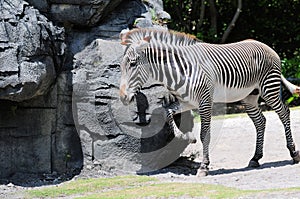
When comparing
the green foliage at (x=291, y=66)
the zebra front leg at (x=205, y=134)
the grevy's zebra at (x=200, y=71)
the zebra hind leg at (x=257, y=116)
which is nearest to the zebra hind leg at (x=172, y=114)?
the grevy's zebra at (x=200, y=71)

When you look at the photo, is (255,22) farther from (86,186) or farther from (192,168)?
(86,186)

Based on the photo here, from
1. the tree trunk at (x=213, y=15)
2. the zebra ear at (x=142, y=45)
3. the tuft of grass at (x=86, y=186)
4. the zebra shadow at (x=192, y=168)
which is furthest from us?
the tree trunk at (x=213, y=15)

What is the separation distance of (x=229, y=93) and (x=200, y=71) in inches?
28.7

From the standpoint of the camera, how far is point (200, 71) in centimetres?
909

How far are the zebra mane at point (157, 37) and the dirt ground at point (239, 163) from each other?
1934mm

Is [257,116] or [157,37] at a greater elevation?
[157,37]

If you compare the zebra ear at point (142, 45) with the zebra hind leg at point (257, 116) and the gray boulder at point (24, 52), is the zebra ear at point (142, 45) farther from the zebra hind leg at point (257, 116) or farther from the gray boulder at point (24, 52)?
the zebra hind leg at point (257, 116)

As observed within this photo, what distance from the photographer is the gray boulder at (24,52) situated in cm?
830

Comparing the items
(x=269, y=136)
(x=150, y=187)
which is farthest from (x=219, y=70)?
(x=269, y=136)

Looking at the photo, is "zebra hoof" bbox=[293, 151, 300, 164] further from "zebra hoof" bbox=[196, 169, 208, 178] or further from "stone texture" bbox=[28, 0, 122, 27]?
"stone texture" bbox=[28, 0, 122, 27]

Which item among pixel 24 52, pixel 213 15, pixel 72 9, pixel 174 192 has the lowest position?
pixel 174 192

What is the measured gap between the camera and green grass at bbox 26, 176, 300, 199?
7207mm

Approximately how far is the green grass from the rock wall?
2.01ft

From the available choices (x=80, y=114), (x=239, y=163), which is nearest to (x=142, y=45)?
(x=80, y=114)
